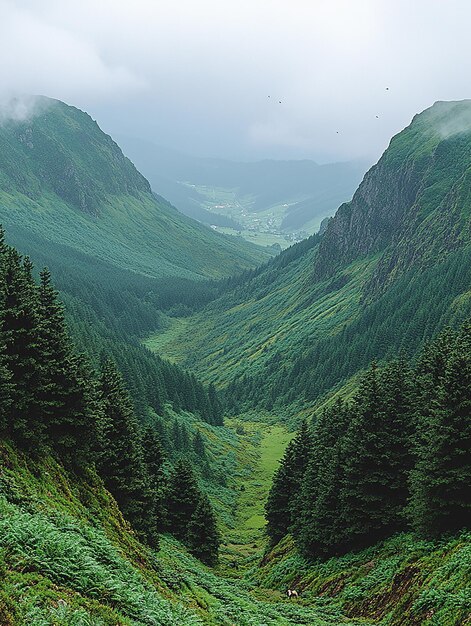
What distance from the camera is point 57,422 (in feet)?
93.3

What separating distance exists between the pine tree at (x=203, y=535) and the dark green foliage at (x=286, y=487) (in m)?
8.50

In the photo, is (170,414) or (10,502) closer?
(10,502)

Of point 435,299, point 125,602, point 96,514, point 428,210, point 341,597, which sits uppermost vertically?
point 428,210

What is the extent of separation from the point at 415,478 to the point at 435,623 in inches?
469

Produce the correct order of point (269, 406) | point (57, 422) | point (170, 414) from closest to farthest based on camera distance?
point (57, 422) → point (170, 414) → point (269, 406)

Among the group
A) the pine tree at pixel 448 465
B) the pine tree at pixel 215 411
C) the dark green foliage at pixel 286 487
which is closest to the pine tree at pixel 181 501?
the dark green foliage at pixel 286 487

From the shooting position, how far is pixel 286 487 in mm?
56125

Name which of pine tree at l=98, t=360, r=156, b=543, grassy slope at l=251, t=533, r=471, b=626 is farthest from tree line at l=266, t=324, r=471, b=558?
pine tree at l=98, t=360, r=156, b=543

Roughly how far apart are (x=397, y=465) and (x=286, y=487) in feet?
72.9

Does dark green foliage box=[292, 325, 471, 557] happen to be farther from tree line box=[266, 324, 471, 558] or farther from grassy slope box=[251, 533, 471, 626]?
grassy slope box=[251, 533, 471, 626]

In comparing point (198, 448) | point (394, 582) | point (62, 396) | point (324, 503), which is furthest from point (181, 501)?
point (198, 448)

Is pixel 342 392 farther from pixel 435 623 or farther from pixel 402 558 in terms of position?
pixel 435 623

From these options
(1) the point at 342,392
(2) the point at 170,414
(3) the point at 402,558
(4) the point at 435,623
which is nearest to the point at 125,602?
(4) the point at 435,623

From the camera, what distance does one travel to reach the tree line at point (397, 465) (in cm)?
2798
